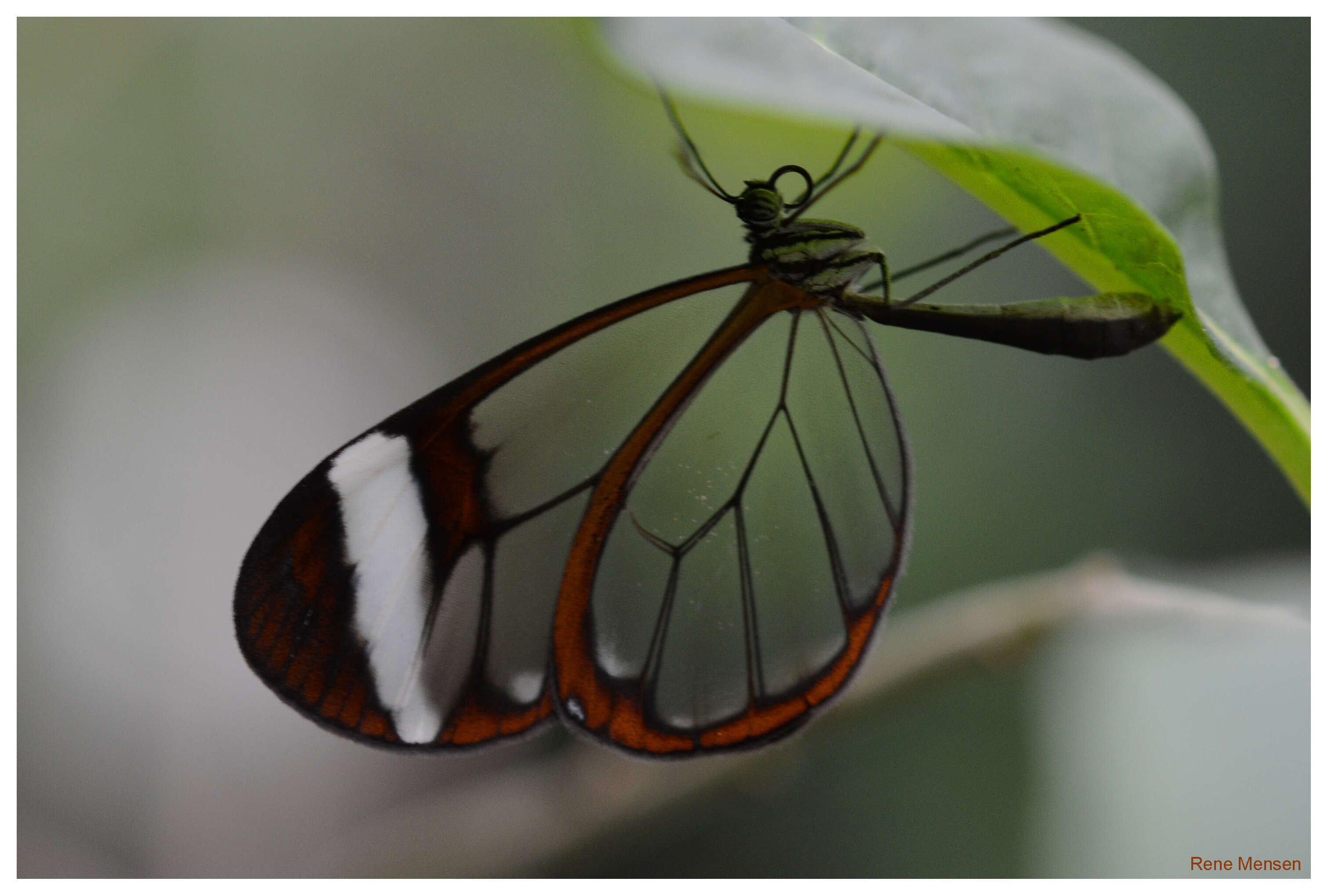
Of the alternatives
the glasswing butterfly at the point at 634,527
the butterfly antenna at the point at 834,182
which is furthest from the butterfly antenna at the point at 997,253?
the butterfly antenna at the point at 834,182

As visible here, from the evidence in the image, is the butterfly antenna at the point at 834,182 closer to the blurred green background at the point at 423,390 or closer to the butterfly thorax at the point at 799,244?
the butterfly thorax at the point at 799,244

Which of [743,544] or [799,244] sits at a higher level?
[799,244]

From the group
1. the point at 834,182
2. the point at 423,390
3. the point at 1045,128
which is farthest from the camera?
the point at 423,390

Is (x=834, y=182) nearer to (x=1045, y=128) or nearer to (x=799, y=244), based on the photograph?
(x=799, y=244)

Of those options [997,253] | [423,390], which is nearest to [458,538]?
[997,253]

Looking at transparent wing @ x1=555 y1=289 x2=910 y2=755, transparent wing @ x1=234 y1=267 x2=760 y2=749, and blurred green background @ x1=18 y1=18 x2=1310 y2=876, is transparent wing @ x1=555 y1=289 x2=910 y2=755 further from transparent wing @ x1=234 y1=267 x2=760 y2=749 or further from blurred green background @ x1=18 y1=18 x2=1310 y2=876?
blurred green background @ x1=18 y1=18 x2=1310 y2=876
